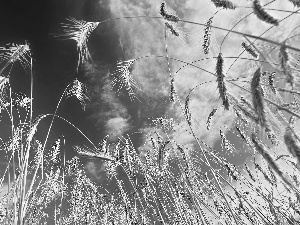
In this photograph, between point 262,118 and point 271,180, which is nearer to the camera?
point 262,118

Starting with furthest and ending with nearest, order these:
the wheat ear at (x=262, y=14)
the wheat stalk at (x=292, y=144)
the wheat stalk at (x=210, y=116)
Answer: the wheat stalk at (x=210, y=116)
the wheat ear at (x=262, y=14)
the wheat stalk at (x=292, y=144)

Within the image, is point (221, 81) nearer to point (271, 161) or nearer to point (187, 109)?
point (271, 161)

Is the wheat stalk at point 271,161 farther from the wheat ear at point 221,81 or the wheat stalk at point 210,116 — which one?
the wheat stalk at point 210,116

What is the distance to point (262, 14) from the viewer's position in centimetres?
120

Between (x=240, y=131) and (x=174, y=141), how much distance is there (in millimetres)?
785

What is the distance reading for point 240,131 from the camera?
9.73ft

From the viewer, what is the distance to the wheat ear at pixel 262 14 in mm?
1162

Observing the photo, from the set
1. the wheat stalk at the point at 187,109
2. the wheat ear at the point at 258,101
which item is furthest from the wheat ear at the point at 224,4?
the wheat stalk at the point at 187,109

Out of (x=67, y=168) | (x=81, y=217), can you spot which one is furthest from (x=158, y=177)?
(x=81, y=217)

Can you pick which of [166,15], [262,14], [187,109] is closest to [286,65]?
[262,14]

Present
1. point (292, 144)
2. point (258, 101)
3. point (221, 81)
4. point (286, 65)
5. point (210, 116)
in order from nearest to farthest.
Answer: point (292, 144) → point (258, 101) → point (286, 65) → point (221, 81) → point (210, 116)

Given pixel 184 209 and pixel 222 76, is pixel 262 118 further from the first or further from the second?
pixel 184 209

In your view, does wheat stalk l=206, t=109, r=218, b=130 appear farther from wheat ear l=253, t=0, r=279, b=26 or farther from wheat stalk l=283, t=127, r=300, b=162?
wheat stalk l=283, t=127, r=300, b=162

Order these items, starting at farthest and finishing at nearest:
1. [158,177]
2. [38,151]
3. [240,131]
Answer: [158,177] < [240,131] < [38,151]
